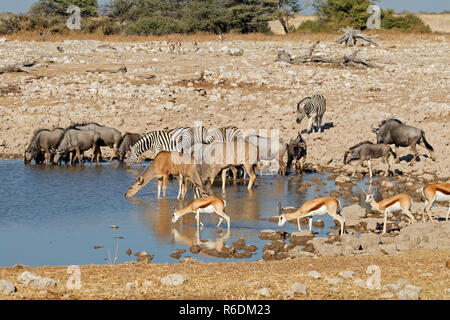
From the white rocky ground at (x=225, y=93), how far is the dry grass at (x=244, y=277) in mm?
9015

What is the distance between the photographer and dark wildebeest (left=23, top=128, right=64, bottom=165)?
20641 millimetres

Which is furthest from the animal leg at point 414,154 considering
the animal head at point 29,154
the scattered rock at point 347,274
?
the scattered rock at point 347,274

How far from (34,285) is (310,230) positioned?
560cm

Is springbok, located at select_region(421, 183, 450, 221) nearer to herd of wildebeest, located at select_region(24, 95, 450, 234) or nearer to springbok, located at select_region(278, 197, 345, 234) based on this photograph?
herd of wildebeest, located at select_region(24, 95, 450, 234)

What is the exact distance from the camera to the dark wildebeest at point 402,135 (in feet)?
63.1

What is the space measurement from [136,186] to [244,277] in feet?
26.4

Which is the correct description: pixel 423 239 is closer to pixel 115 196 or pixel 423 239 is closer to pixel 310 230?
pixel 310 230

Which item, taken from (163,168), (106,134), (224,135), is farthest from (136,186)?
(106,134)

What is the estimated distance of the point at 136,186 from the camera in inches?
647

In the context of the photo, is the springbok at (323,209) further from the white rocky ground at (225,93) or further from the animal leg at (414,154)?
the animal leg at (414,154)

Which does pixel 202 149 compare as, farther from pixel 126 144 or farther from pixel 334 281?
pixel 334 281

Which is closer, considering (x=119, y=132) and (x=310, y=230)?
(x=310, y=230)
